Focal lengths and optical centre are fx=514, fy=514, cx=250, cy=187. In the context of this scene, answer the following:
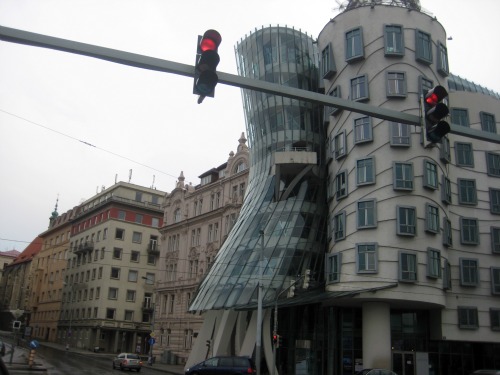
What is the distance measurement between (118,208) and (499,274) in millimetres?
60715

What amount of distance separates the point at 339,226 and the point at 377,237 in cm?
368

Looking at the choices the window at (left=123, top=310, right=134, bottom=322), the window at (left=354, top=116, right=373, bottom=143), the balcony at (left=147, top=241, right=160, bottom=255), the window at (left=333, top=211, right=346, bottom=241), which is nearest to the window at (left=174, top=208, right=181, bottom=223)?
the balcony at (left=147, top=241, right=160, bottom=255)

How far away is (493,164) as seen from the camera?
40812mm

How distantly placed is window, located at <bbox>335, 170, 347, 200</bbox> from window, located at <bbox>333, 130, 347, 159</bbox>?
1.41 m

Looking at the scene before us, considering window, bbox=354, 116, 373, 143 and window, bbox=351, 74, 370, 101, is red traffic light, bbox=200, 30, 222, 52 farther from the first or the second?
window, bbox=351, 74, 370, 101

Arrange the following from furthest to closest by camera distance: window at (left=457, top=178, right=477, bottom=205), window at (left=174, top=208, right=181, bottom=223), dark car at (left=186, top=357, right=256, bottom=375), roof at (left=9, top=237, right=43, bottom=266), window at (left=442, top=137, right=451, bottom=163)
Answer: roof at (left=9, top=237, right=43, bottom=266), window at (left=174, top=208, right=181, bottom=223), window at (left=457, top=178, right=477, bottom=205), window at (left=442, top=137, right=451, bottom=163), dark car at (left=186, top=357, right=256, bottom=375)

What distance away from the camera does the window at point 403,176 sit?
34.4 metres

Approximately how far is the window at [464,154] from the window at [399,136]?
727cm

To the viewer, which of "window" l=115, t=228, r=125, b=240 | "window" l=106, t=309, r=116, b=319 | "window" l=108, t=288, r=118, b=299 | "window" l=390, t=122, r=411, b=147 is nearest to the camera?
"window" l=390, t=122, r=411, b=147

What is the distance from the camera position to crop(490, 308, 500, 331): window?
119ft

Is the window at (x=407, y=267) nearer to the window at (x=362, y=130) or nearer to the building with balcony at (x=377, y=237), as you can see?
the building with balcony at (x=377, y=237)

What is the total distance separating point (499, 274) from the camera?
37750mm

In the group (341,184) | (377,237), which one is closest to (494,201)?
(377,237)

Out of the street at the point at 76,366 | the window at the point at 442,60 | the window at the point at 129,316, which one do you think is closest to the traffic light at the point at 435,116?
the street at the point at 76,366
